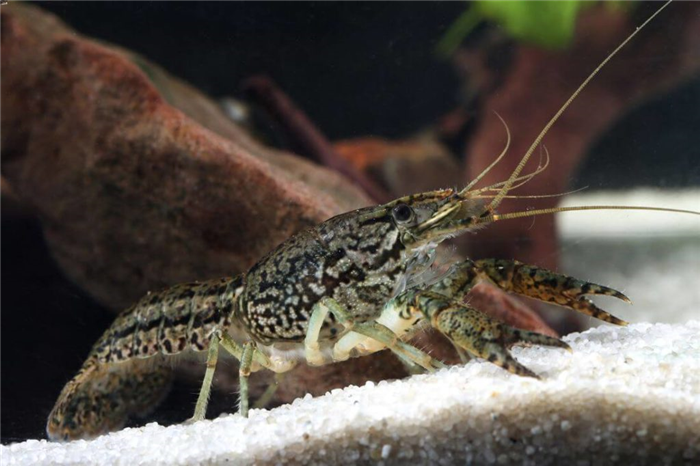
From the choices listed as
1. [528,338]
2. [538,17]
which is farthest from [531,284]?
[538,17]

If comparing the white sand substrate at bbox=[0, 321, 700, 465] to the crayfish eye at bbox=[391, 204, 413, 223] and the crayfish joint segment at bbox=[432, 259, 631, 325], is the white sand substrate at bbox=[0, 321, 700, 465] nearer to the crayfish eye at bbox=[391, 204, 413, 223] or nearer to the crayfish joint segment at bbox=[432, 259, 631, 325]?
the crayfish joint segment at bbox=[432, 259, 631, 325]

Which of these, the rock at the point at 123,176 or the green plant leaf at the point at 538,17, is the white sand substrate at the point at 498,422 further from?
the green plant leaf at the point at 538,17

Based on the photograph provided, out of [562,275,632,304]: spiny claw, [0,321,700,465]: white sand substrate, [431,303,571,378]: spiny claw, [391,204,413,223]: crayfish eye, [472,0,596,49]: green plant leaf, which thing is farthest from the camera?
[472,0,596,49]: green plant leaf

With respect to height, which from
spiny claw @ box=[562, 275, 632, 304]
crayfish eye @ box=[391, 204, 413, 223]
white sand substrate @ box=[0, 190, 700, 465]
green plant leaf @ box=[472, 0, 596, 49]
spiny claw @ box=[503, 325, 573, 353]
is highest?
green plant leaf @ box=[472, 0, 596, 49]

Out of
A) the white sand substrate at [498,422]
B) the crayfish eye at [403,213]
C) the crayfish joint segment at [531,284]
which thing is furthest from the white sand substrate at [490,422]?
the crayfish eye at [403,213]

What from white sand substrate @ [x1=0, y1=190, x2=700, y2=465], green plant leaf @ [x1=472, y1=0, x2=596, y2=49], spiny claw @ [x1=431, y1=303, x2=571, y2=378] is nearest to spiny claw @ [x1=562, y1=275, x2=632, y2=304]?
white sand substrate @ [x1=0, y1=190, x2=700, y2=465]

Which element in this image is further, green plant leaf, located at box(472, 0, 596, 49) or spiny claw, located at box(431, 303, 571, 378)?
green plant leaf, located at box(472, 0, 596, 49)

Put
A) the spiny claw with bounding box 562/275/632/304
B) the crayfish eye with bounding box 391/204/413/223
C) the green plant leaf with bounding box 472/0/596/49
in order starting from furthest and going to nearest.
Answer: the green plant leaf with bounding box 472/0/596/49 → the crayfish eye with bounding box 391/204/413/223 → the spiny claw with bounding box 562/275/632/304

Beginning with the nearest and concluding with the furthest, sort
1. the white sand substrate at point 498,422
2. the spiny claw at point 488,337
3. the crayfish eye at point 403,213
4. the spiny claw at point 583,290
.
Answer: the white sand substrate at point 498,422 < the spiny claw at point 488,337 < the spiny claw at point 583,290 < the crayfish eye at point 403,213

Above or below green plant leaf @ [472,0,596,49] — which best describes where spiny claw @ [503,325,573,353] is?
below
